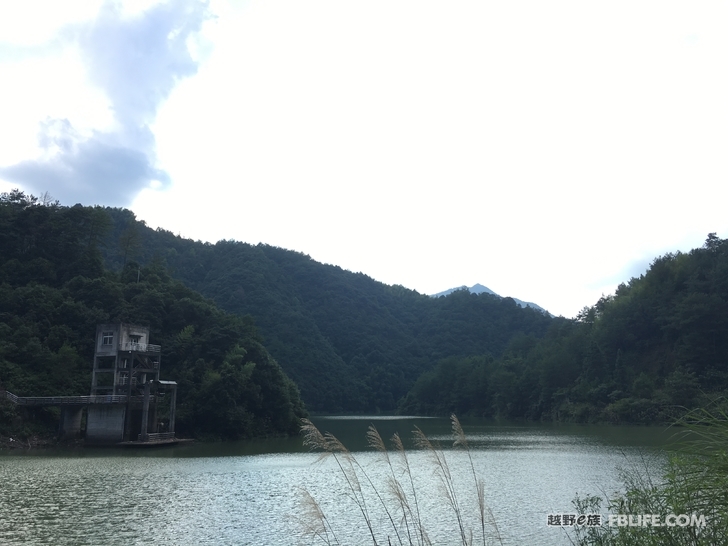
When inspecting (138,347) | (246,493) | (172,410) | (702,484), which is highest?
(138,347)

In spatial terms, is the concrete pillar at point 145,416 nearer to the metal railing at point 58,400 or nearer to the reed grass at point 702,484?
the metal railing at point 58,400

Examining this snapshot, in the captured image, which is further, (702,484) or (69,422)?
(69,422)

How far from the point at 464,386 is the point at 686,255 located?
39561mm

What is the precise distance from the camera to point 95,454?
35312 mm

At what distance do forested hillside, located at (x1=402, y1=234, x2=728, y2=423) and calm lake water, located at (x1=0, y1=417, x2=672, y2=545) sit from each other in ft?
98.8

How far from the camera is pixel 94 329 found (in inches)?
1893

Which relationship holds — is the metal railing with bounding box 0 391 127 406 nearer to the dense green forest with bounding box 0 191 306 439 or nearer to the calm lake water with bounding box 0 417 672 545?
the dense green forest with bounding box 0 191 306 439

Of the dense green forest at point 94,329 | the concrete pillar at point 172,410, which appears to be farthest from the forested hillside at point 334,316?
the concrete pillar at point 172,410

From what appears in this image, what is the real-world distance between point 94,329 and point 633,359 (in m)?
59.5

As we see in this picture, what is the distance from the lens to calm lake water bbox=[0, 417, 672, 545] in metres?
15.4

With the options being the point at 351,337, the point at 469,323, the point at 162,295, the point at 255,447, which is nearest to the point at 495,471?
the point at 255,447

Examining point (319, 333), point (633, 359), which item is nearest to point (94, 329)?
point (633, 359)

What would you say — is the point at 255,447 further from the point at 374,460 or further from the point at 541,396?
the point at 541,396

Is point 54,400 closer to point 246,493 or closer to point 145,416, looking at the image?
point 145,416
